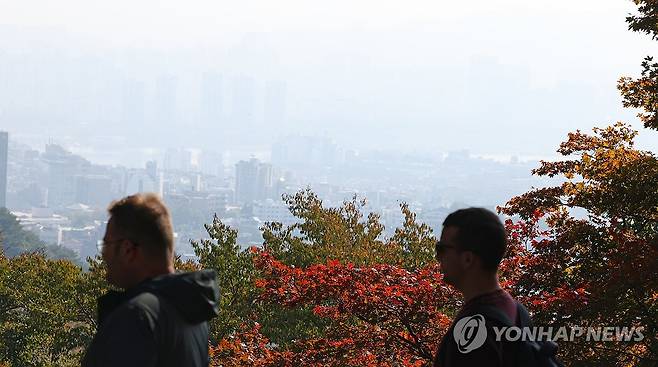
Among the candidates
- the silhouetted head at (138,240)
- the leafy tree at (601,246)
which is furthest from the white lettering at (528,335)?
the leafy tree at (601,246)

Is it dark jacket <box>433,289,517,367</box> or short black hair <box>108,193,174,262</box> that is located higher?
short black hair <box>108,193,174,262</box>

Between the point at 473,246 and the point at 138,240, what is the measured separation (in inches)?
43.3

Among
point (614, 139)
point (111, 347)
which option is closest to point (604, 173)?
point (614, 139)

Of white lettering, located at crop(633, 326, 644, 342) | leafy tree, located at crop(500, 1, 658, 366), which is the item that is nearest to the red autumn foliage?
leafy tree, located at crop(500, 1, 658, 366)

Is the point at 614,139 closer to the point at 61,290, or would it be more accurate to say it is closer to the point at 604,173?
the point at 604,173

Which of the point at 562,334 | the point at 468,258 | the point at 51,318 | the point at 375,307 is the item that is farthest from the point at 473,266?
the point at 51,318

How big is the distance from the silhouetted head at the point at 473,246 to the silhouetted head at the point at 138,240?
0.94 meters

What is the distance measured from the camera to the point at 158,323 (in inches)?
104

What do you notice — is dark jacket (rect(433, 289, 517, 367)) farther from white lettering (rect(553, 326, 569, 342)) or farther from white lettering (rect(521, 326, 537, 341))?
white lettering (rect(553, 326, 569, 342))

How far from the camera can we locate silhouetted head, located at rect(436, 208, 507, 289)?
2.99 meters

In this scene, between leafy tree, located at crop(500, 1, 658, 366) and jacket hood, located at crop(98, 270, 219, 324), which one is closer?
jacket hood, located at crop(98, 270, 219, 324)

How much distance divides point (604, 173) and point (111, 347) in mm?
8391

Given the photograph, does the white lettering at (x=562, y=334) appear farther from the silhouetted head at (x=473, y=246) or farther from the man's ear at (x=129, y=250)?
the man's ear at (x=129, y=250)

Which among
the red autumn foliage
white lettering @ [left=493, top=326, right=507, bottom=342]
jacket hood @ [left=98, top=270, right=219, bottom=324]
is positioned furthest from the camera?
the red autumn foliage
